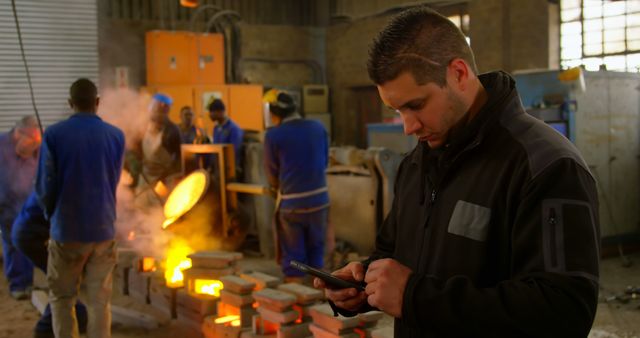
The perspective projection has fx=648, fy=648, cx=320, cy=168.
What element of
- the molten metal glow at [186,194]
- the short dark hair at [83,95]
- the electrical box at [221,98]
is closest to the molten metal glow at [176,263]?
the molten metal glow at [186,194]

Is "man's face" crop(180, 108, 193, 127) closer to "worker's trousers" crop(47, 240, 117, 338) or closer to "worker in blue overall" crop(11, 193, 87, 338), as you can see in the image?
"worker in blue overall" crop(11, 193, 87, 338)

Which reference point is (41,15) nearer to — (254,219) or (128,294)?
(254,219)

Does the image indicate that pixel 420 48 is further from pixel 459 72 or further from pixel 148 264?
pixel 148 264

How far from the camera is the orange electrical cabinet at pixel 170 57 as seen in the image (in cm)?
1388

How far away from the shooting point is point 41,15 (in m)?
12.0

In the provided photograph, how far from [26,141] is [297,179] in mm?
2831

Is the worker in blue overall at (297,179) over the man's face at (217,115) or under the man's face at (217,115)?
under

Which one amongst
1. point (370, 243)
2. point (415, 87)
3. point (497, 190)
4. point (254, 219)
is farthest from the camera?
point (254, 219)

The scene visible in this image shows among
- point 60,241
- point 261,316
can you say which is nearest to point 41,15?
point 60,241

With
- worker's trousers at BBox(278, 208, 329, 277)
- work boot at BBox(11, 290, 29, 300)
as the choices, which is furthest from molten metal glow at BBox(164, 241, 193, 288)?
work boot at BBox(11, 290, 29, 300)

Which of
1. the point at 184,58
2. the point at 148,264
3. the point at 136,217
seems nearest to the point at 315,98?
the point at 184,58

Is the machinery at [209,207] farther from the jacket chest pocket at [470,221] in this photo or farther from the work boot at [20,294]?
the jacket chest pocket at [470,221]

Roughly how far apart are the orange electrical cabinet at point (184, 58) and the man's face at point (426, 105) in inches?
491

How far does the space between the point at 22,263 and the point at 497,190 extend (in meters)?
6.65
